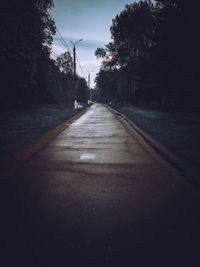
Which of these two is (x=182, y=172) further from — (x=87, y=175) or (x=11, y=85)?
(x=11, y=85)

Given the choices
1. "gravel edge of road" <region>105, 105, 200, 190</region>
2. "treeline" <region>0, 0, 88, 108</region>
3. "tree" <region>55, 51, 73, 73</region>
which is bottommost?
"gravel edge of road" <region>105, 105, 200, 190</region>

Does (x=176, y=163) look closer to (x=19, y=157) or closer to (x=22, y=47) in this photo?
(x=19, y=157)

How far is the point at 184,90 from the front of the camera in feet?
68.3

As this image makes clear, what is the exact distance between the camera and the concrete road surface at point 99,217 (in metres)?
1.83

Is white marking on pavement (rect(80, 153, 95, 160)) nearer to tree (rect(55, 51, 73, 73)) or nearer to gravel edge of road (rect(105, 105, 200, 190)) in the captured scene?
Result: gravel edge of road (rect(105, 105, 200, 190))

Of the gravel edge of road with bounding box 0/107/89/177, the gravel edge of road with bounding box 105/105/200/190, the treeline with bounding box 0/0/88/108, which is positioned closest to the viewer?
the gravel edge of road with bounding box 105/105/200/190

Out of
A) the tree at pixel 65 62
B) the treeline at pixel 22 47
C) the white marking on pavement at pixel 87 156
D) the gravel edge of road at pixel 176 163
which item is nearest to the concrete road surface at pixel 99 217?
the gravel edge of road at pixel 176 163

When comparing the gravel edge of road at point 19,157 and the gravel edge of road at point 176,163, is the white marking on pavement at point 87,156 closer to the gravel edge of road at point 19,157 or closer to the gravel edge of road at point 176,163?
the gravel edge of road at point 19,157

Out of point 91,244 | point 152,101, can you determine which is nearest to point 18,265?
point 91,244

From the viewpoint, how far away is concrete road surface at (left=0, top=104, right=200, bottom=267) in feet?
5.99

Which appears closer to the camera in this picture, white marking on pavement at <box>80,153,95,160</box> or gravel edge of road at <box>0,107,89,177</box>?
gravel edge of road at <box>0,107,89,177</box>

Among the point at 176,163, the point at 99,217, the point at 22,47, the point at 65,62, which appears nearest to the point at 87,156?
the point at 176,163

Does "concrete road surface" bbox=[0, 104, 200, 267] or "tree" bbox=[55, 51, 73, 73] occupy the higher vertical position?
"tree" bbox=[55, 51, 73, 73]

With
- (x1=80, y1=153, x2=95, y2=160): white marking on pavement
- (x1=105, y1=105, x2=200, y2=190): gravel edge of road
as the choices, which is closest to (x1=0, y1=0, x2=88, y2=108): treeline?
(x1=80, y1=153, x2=95, y2=160): white marking on pavement
